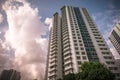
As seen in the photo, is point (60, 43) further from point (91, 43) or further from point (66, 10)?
point (66, 10)

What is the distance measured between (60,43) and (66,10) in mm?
34183

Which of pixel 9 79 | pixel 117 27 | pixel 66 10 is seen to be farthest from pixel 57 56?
pixel 9 79

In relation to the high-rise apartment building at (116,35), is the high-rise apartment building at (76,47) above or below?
below

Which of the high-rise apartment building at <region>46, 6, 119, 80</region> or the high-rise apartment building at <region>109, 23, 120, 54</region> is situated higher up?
the high-rise apartment building at <region>109, 23, 120, 54</region>

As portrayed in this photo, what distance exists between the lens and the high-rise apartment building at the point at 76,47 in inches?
2562

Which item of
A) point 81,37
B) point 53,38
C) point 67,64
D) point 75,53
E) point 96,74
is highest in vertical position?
point 53,38

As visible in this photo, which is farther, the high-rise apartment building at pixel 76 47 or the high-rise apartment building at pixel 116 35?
the high-rise apartment building at pixel 116 35

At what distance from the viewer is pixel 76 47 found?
234 ft

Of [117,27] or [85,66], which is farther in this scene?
[117,27]

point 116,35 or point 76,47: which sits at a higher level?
point 116,35

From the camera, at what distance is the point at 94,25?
88.1 meters

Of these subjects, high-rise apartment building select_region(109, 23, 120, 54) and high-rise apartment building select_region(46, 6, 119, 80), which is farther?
high-rise apartment building select_region(109, 23, 120, 54)

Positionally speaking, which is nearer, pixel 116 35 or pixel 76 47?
pixel 76 47

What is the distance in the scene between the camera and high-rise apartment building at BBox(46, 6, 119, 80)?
6506 centimetres
